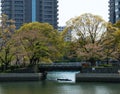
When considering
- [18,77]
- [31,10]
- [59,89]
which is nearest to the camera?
[59,89]

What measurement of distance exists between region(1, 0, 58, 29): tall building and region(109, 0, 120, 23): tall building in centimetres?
2169

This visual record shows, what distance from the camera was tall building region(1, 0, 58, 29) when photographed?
439ft

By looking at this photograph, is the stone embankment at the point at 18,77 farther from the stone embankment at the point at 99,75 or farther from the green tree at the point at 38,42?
the stone embankment at the point at 99,75

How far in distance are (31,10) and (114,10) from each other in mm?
32874

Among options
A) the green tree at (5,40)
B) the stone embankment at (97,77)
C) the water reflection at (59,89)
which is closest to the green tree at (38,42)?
the green tree at (5,40)

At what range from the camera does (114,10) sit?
429 feet

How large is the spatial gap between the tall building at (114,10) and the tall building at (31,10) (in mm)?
21693

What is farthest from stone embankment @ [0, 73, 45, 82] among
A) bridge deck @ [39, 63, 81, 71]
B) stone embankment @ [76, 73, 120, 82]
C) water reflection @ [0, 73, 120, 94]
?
bridge deck @ [39, 63, 81, 71]

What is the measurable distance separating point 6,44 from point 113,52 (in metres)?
17.4

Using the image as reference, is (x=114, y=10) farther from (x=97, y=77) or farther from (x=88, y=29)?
(x=97, y=77)

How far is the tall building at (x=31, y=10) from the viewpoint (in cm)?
13388

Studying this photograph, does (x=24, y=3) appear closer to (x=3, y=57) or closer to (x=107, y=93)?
(x=3, y=57)

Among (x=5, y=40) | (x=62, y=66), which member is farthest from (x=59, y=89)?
A: (x=62, y=66)

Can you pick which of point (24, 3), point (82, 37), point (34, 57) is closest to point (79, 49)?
point (82, 37)
